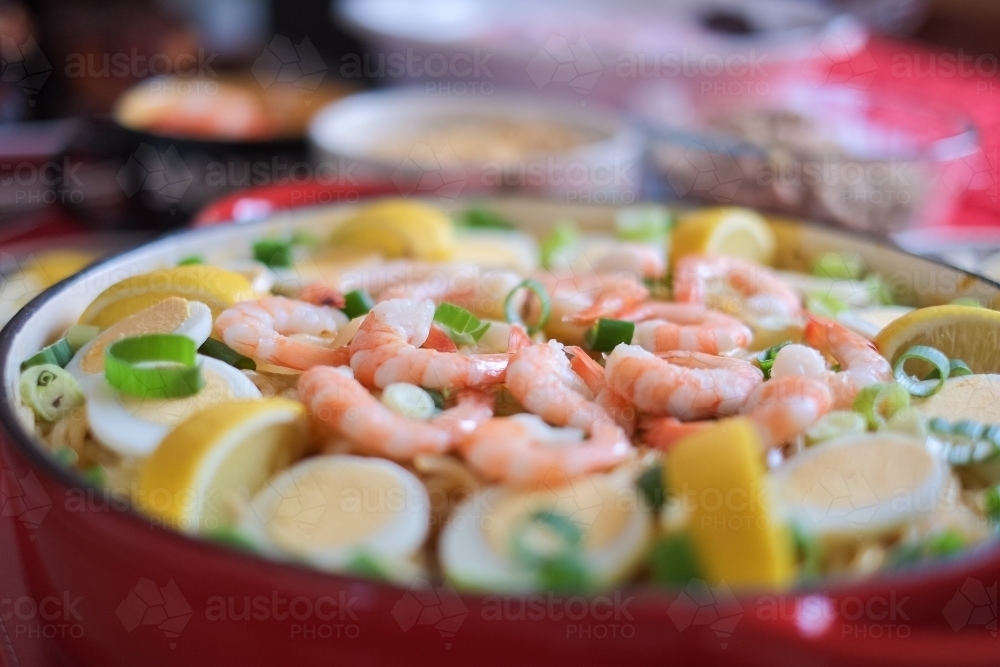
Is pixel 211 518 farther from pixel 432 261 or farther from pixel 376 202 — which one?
pixel 376 202

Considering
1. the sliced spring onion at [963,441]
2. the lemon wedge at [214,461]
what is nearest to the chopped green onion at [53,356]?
the lemon wedge at [214,461]

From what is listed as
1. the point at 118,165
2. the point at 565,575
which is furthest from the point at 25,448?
the point at 118,165

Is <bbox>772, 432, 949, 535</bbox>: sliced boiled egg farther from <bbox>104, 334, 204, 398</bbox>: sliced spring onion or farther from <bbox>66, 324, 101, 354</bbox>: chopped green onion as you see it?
<bbox>66, 324, 101, 354</bbox>: chopped green onion

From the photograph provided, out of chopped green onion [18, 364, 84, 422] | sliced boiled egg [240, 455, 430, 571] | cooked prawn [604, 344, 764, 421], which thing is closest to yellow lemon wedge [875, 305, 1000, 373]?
cooked prawn [604, 344, 764, 421]

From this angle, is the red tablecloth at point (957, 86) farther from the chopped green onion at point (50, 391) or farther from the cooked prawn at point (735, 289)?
the chopped green onion at point (50, 391)

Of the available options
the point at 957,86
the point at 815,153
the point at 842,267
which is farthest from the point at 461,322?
the point at 957,86
